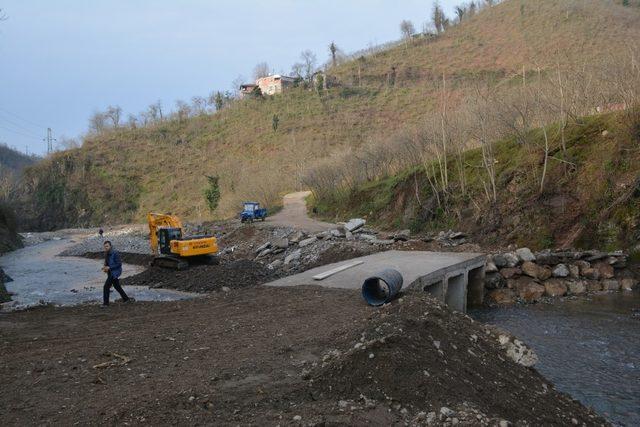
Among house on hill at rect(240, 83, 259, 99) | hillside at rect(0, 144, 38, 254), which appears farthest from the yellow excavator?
house on hill at rect(240, 83, 259, 99)

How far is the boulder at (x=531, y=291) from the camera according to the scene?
14.8m

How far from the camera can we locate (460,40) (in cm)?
8631

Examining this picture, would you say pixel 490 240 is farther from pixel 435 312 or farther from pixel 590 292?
pixel 435 312

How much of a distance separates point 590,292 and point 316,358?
11029 mm

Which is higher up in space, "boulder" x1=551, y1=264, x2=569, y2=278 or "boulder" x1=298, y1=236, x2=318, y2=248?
"boulder" x1=298, y1=236, x2=318, y2=248

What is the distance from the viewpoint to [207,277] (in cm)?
1795

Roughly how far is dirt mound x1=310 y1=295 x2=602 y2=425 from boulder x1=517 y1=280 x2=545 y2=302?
25.2 feet

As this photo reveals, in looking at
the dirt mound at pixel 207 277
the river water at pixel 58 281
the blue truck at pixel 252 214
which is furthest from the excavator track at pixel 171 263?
the blue truck at pixel 252 214

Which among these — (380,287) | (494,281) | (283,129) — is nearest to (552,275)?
(494,281)

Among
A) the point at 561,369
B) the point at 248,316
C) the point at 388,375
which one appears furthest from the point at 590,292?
the point at 388,375

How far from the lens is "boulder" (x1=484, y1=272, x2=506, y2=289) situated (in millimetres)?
15578

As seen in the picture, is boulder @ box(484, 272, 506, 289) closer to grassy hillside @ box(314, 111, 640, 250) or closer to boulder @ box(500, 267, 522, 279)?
boulder @ box(500, 267, 522, 279)

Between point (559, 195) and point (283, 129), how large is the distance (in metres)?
56.8

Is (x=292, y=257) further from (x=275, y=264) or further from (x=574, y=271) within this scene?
(x=574, y=271)
